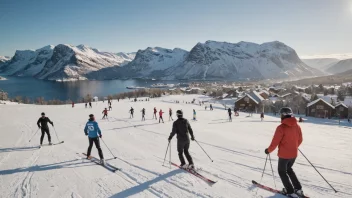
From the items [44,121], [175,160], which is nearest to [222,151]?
[175,160]

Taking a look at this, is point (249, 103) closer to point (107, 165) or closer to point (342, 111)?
point (342, 111)

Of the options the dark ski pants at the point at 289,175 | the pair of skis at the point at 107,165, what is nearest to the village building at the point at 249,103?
the pair of skis at the point at 107,165

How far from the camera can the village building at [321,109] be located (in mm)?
58688

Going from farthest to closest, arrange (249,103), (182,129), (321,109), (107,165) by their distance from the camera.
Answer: (249,103), (321,109), (107,165), (182,129)

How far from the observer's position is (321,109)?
59.3 meters

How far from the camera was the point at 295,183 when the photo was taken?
555 cm

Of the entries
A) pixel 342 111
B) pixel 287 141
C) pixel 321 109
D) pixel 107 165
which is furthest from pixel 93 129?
pixel 342 111

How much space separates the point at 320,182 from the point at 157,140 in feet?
28.7

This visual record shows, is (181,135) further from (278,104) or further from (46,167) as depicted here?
(278,104)

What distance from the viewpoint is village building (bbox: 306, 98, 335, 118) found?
193 ft

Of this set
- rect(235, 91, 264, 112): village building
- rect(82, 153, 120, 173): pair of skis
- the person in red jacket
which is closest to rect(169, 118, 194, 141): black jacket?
rect(82, 153, 120, 173): pair of skis

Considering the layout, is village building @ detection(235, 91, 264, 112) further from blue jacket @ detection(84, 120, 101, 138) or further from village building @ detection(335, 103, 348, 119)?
blue jacket @ detection(84, 120, 101, 138)

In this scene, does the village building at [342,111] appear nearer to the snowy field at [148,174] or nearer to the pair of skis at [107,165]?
the snowy field at [148,174]

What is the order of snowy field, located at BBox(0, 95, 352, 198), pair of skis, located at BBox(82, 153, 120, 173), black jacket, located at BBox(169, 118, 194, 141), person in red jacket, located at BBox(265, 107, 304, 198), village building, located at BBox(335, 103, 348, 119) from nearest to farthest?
1. person in red jacket, located at BBox(265, 107, 304, 198)
2. snowy field, located at BBox(0, 95, 352, 198)
3. black jacket, located at BBox(169, 118, 194, 141)
4. pair of skis, located at BBox(82, 153, 120, 173)
5. village building, located at BBox(335, 103, 348, 119)
